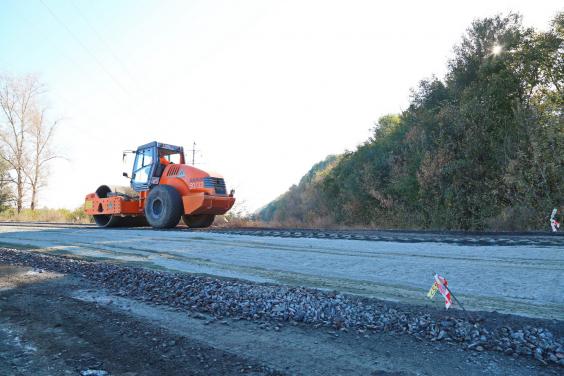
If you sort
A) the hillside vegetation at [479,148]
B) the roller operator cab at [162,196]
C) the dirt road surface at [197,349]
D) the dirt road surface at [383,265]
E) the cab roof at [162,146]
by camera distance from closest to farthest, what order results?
the dirt road surface at [197,349], the dirt road surface at [383,265], the hillside vegetation at [479,148], the roller operator cab at [162,196], the cab roof at [162,146]

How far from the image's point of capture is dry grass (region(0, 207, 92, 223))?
24484 millimetres

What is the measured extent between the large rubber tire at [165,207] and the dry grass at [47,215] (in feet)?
47.1

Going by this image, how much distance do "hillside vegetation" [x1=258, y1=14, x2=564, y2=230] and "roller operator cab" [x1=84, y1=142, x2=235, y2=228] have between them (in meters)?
6.02

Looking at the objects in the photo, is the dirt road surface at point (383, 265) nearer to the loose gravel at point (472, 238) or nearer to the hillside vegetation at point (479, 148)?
the loose gravel at point (472, 238)

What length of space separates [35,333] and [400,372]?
2.42 meters

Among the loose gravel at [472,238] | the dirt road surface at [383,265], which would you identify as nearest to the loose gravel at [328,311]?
the dirt road surface at [383,265]

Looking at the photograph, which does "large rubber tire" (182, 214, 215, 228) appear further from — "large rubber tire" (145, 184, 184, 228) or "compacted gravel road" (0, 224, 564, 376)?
"compacted gravel road" (0, 224, 564, 376)

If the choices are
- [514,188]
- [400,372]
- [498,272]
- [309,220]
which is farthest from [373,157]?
[400,372]

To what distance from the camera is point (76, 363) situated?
1.98 m

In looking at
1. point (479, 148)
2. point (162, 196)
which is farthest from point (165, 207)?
point (479, 148)

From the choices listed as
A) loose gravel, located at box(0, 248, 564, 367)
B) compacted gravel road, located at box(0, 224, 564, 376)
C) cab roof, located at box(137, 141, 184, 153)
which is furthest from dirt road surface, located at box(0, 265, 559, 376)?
cab roof, located at box(137, 141, 184, 153)

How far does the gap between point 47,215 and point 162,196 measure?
18740 millimetres

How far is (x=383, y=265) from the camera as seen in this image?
4.50 m

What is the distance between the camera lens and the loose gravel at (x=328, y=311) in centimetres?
225
